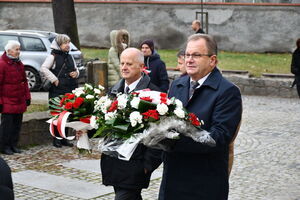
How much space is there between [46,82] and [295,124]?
5.41 metres

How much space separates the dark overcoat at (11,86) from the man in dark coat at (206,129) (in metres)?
6.14

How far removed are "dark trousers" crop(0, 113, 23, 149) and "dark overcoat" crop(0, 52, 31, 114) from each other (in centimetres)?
12

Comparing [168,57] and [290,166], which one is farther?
[168,57]

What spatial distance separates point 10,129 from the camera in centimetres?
1066

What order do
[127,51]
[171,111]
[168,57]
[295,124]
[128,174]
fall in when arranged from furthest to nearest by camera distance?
[168,57]
[295,124]
[127,51]
[128,174]
[171,111]

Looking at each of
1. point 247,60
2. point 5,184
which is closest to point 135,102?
point 5,184

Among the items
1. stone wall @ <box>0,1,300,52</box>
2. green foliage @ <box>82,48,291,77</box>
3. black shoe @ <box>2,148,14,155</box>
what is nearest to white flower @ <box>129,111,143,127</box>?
black shoe @ <box>2,148,14,155</box>

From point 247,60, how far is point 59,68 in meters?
14.5

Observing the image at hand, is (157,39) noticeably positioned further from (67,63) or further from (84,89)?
(84,89)

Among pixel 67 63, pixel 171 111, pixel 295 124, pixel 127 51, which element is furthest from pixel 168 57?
pixel 171 111

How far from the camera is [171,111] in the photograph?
4.59 meters

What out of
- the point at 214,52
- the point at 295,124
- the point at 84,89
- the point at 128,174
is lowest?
the point at 295,124

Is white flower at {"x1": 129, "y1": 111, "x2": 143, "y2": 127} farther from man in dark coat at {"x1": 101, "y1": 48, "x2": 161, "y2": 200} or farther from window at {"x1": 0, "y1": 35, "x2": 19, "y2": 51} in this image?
window at {"x1": 0, "y1": 35, "x2": 19, "y2": 51}

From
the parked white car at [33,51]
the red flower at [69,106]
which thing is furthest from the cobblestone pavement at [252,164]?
the parked white car at [33,51]
